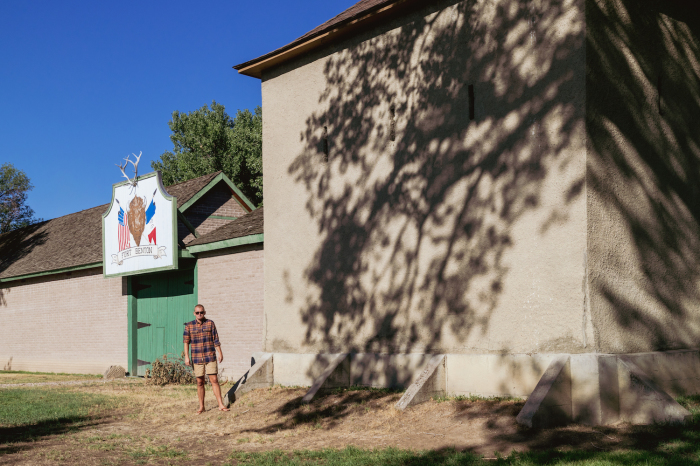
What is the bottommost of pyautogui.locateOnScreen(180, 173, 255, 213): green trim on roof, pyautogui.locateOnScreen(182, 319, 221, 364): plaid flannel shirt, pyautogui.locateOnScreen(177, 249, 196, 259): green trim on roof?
pyautogui.locateOnScreen(182, 319, 221, 364): plaid flannel shirt

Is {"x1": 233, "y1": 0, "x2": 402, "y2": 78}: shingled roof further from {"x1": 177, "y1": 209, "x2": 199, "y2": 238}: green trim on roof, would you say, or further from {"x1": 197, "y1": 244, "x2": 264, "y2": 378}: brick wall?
{"x1": 177, "y1": 209, "x2": 199, "y2": 238}: green trim on roof

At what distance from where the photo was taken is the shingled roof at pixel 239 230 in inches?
619

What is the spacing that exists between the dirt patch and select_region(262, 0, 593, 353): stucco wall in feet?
3.78

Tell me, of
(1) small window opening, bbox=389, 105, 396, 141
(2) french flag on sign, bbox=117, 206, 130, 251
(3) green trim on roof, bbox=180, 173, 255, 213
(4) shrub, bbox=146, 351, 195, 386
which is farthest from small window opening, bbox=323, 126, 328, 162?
(2) french flag on sign, bbox=117, 206, 130, 251

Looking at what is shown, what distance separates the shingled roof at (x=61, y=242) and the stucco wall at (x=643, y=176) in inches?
521

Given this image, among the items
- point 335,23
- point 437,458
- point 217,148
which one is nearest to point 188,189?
point 335,23

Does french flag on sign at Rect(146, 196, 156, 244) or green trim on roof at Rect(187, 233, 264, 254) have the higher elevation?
french flag on sign at Rect(146, 196, 156, 244)

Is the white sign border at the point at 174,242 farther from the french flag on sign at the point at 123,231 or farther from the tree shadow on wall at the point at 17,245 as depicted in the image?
the tree shadow on wall at the point at 17,245

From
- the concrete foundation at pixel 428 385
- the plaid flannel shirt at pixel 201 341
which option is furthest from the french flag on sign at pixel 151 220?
the concrete foundation at pixel 428 385

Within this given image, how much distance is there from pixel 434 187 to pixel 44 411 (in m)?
8.18

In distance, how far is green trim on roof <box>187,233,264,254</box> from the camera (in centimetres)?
1508

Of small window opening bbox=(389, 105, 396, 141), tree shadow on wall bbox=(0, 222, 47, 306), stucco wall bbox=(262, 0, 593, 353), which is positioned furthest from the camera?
tree shadow on wall bbox=(0, 222, 47, 306)

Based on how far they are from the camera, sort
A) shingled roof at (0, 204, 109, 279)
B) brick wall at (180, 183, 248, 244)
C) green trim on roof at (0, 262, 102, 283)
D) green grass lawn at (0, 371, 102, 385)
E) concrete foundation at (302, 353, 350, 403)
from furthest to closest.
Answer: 1. shingled roof at (0, 204, 109, 279)
2. green trim on roof at (0, 262, 102, 283)
3. brick wall at (180, 183, 248, 244)
4. green grass lawn at (0, 371, 102, 385)
5. concrete foundation at (302, 353, 350, 403)

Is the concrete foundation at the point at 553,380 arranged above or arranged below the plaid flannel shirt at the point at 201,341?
below
